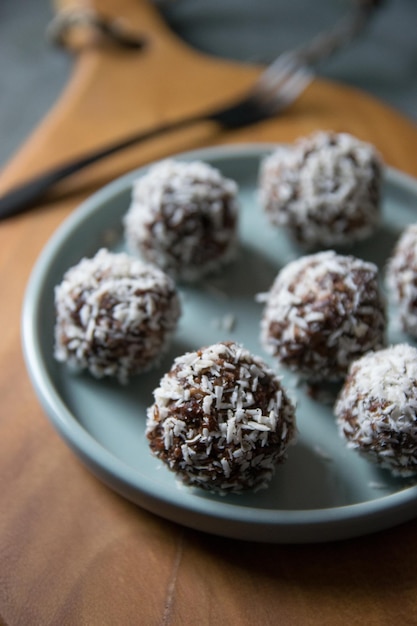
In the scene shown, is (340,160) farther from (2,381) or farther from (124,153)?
(2,381)

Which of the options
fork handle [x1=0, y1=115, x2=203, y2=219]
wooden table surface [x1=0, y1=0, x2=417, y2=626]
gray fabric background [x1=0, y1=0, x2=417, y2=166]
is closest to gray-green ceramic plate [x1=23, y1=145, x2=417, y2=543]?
wooden table surface [x1=0, y1=0, x2=417, y2=626]

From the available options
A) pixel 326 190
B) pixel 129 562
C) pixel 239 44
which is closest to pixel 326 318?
pixel 326 190

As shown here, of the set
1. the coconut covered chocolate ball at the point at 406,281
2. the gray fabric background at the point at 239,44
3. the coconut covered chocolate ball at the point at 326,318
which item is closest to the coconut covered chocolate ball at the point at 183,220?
the coconut covered chocolate ball at the point at 326,318

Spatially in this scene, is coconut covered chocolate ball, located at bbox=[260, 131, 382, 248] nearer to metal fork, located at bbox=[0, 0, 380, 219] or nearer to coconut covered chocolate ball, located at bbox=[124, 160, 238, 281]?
coconut covered chocolate ball, located at bbox=[124, 160, 238, 281]

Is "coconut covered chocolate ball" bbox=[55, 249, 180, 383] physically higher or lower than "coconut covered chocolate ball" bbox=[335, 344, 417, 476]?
higher

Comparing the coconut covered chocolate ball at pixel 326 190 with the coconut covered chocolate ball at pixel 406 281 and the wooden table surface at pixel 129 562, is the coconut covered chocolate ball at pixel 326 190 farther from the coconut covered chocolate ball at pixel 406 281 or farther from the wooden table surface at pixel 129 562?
the wooden table surface at pixel 129 562

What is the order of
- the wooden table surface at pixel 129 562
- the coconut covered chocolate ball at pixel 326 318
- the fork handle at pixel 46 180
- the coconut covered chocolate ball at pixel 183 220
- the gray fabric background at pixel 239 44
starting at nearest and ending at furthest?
the wooden table surface at pixel 129 562 < the coconut covered chocolate ball at pixel 326 318 < the coconut covered chocolate ball at pixel 183 220 < the fork handle at pixel 46 180 < the gray fabric background at pixel 239 44
